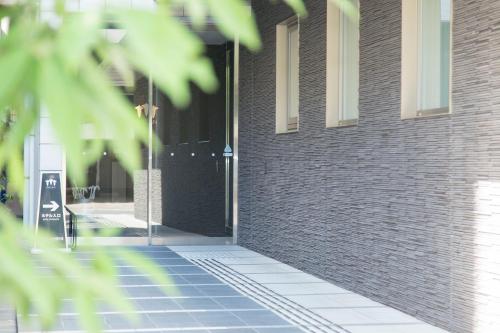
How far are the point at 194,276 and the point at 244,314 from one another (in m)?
2.41

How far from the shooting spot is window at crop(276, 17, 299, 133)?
441 inches

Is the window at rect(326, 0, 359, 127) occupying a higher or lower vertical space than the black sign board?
higher

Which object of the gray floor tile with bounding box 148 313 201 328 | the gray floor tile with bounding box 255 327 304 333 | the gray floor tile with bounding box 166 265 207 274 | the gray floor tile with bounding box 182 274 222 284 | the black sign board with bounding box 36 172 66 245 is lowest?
the gray floor tile with bounding box 255 327 304 333

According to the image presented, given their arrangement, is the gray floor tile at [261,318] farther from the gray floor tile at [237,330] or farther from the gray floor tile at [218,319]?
the gray floor tile at [237,330]

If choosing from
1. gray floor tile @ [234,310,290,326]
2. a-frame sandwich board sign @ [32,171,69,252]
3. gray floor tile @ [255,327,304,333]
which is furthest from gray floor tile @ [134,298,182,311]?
a-frame sandwich board sign @ [32,171,69,252]

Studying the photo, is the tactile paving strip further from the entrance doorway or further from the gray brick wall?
the entrance doorway

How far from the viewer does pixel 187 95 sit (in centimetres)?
66

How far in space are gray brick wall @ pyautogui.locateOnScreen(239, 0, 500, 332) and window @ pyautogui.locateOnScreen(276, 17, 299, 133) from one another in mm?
187

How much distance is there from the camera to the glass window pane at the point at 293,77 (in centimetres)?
1105

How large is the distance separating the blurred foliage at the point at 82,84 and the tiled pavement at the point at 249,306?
465 cm

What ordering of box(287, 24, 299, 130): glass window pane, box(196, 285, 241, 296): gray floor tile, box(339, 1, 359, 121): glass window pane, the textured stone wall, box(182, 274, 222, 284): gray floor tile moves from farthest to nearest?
1. the textured stone wall
2. box(287, 24, 299, 130): glass window pane
3. box(182, 274, 222, 284): gray floor tile
4. box(339, 1, 359, 121): glass window pane
5. box(196, 285, 241, 296): gray floor tile

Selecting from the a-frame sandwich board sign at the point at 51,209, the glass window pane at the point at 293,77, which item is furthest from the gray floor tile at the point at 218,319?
the a-frame sandwich board sign at the point at 51,209

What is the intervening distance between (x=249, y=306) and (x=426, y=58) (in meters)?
2.45

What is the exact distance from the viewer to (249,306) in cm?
773
